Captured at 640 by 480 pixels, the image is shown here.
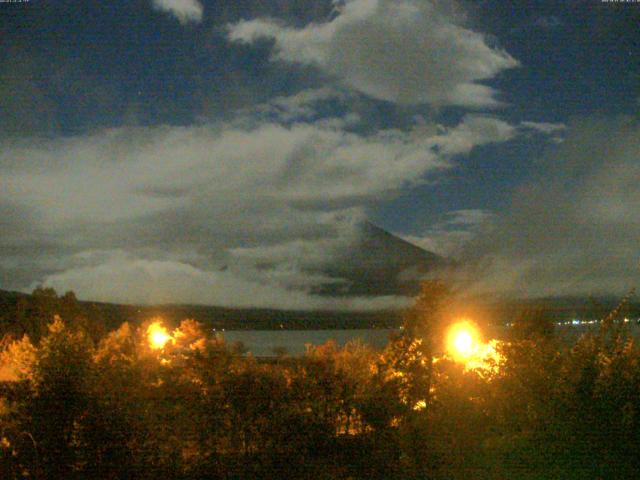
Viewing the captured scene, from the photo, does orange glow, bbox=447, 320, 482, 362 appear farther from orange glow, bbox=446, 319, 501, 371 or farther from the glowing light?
the glowing light

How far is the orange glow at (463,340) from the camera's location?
10.9m

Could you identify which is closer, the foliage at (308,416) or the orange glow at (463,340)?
the foliage at (308,416)

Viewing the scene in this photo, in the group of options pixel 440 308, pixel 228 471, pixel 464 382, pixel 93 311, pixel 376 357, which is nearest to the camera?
pixel 228 471

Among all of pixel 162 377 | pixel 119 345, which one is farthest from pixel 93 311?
pixel 162 377

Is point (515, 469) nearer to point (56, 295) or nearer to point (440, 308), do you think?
point (440, 308)

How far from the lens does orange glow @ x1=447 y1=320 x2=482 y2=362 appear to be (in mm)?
10891

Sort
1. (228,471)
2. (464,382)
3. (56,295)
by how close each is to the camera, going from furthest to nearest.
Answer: (56,295) → (464,382) → (228,471)

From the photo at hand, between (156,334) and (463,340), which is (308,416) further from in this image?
(156,334)

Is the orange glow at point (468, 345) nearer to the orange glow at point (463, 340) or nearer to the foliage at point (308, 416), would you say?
the orange glow at point (463, 340)

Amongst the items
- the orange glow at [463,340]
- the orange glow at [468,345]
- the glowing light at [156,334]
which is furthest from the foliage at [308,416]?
the glowing light at [156,334]

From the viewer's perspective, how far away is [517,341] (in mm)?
9344

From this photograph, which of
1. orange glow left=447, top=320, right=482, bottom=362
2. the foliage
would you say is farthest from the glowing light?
orange glow left=447, top=320, right=482, bottom=362

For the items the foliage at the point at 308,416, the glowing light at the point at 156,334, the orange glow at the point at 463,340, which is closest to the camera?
the foliage at the point at 308,416

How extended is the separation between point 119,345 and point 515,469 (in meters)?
6.10
